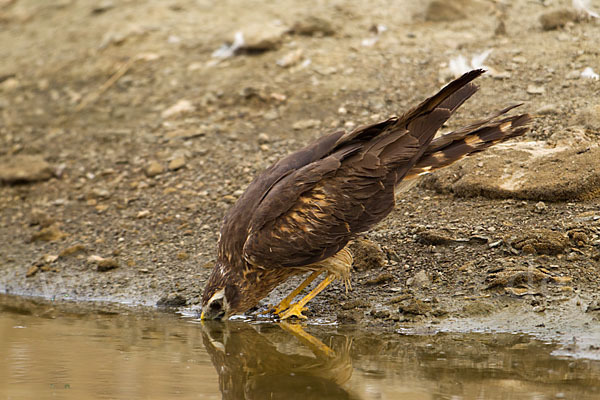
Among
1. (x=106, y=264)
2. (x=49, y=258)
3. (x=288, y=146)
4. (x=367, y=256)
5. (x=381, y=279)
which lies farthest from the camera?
(x=288, y=146)

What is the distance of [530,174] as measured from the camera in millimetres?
6496

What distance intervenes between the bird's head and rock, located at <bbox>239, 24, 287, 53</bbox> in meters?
4.84

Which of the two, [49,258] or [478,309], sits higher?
[478,309]

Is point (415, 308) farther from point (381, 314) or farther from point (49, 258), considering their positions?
point (49, 258)

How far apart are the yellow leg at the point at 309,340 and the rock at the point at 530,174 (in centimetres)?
208

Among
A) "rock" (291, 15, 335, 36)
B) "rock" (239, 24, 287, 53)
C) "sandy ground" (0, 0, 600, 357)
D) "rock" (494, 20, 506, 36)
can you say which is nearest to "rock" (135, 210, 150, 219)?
"sandy ground" (0, 0, 600, 357)

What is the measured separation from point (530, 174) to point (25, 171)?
19.9 feet

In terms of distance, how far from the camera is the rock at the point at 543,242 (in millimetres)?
5867

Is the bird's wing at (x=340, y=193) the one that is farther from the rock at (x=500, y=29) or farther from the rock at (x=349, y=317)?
the rock at (x=500, y=29)

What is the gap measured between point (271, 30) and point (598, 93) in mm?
4599

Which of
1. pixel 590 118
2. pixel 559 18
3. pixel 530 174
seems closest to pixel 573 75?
pixel 590 118

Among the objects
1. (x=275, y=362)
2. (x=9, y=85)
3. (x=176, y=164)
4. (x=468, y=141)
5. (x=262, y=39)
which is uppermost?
(x=468, y=141)

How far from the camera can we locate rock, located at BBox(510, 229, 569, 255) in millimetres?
5867

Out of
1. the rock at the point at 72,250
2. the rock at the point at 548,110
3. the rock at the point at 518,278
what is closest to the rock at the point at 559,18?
the rock at the point at 548,110
